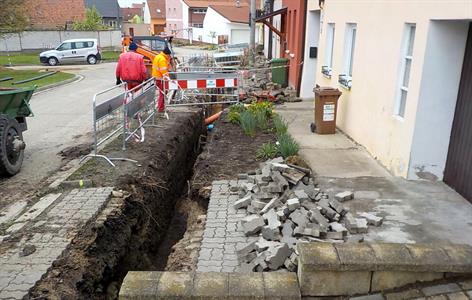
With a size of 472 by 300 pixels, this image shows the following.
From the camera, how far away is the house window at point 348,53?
9523 millimetres

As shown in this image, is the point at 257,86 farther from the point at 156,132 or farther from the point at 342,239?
the point at 342,239

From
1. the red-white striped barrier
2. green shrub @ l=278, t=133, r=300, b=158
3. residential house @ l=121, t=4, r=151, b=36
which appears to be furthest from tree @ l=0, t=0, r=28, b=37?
residential house @ l=121, t=4, r=151, b=36

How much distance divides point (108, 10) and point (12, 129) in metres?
59.2

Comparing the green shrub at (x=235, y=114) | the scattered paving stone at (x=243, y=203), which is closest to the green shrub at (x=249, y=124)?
the green shrub at (x=235, y=114)

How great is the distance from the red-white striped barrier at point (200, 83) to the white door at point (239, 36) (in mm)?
41549

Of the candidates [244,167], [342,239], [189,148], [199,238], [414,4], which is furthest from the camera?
[189,148]

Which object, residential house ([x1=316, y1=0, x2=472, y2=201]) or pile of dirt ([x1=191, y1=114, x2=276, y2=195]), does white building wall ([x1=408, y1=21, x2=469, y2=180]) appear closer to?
residential house ([x1=316, y1=0, x2=472, y2=201])

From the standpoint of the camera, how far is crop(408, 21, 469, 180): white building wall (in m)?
5.74

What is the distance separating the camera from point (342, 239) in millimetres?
4680

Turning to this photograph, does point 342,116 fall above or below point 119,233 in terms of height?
above

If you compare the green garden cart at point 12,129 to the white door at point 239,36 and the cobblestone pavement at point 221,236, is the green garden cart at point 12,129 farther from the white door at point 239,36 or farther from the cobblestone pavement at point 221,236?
the white door at point 239,36

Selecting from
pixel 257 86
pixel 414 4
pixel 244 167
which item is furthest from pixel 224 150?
pixel 257 86

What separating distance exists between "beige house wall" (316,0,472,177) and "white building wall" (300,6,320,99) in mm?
4033

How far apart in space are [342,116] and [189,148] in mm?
3705
